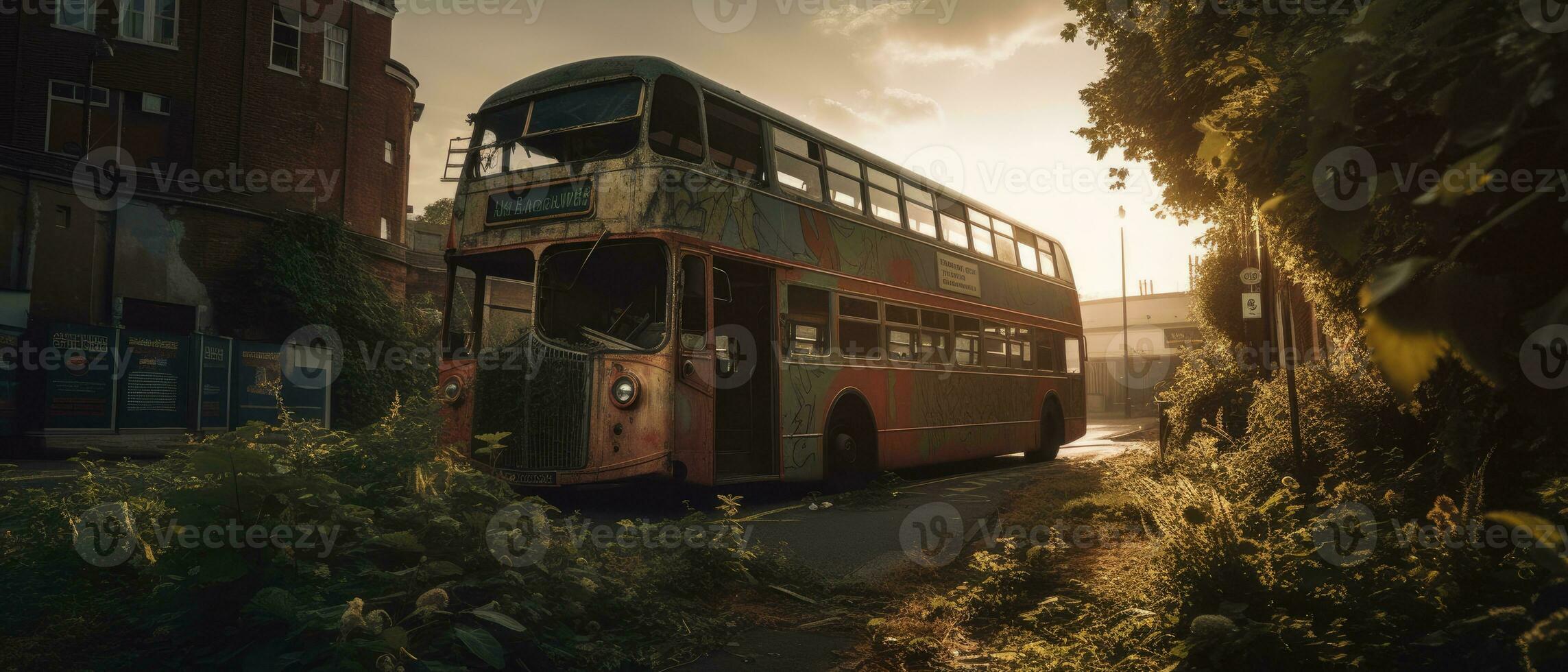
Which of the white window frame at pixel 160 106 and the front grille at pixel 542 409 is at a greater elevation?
the white window frame at pixel 160 106

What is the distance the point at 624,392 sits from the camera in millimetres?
8031

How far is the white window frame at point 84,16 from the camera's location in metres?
20.7

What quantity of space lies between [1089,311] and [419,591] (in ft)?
236

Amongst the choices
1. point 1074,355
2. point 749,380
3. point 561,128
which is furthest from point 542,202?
point 1074,355

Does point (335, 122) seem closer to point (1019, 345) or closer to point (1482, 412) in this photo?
point (1019, 345)

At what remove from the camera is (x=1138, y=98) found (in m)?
12.1

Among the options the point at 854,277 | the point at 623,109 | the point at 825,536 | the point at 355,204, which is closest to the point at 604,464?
the point at 825,536
